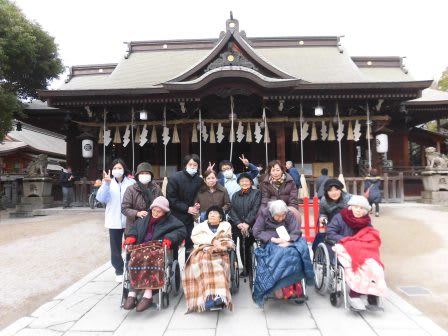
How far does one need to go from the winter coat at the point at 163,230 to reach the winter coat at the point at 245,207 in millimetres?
824

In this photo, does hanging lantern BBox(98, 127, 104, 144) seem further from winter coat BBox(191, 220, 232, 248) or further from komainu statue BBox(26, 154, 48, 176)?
winter coat BBox(191, 220, 232, 248)

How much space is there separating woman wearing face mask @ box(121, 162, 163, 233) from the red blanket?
8.45 feet

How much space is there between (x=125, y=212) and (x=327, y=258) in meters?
2.68

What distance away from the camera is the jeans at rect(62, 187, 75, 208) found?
12633mm

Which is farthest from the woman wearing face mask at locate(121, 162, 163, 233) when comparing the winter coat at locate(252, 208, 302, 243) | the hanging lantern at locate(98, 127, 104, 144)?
the hanging lantern at locate(98, 127, 104, 144)

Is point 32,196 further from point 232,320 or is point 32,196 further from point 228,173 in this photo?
point 232,320

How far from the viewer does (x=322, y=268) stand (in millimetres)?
4086

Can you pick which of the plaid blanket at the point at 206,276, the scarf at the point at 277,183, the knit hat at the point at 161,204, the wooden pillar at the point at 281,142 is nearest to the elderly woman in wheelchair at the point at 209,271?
the plaid blanket at the point at 206,276

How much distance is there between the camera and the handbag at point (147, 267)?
3.61 metres

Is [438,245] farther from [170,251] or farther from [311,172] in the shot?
[311,172]

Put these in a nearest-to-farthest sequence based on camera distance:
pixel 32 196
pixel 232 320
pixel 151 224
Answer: pixel 232 320 < pixel 151 224 < pixel 32 196

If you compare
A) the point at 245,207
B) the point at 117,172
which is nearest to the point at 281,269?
the point at 245,207

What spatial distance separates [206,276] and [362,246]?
5.95 feet

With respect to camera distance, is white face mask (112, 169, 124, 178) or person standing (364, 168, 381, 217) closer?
white face mask (112, 169, 124, 178)
